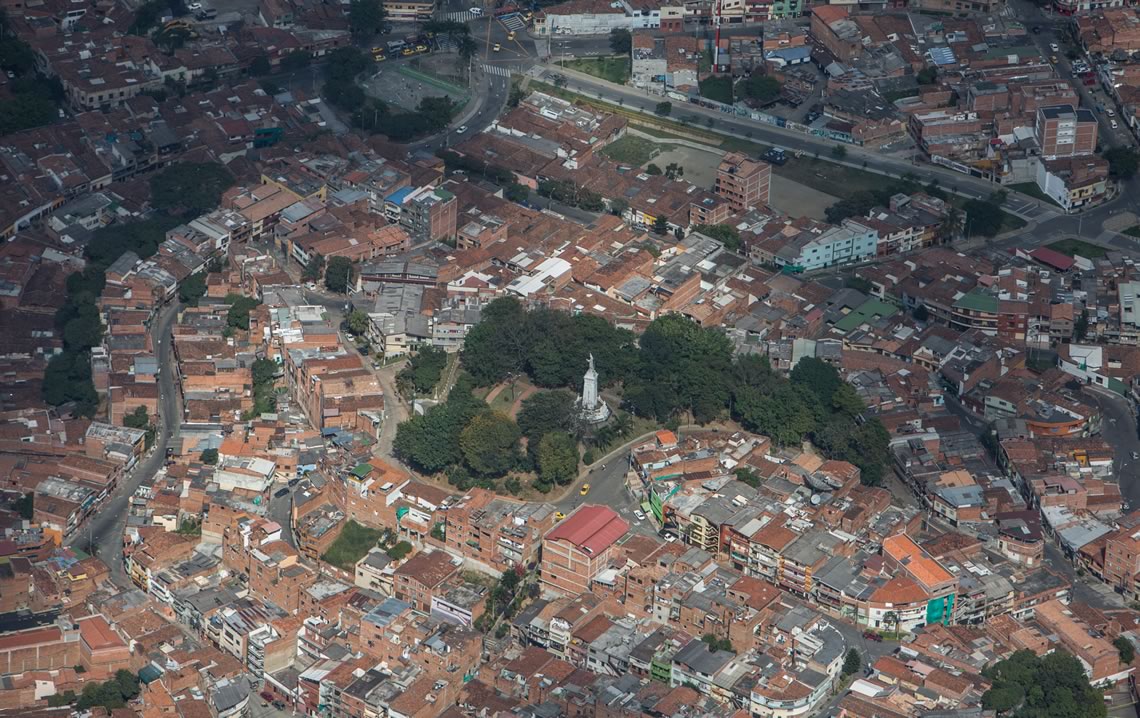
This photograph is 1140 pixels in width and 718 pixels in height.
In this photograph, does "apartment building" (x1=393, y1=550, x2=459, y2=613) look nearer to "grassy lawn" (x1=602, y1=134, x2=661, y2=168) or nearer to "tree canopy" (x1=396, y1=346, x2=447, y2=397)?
"tree canopy" (x1=396, y1=346, x2=447, y2=397)

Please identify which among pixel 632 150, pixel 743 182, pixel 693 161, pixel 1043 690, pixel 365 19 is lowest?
pixel 1043 690

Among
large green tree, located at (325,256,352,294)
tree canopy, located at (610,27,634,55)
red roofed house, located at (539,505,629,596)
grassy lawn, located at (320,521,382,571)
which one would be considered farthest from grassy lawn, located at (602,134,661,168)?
red roofed house, located at (539,505,629,596)

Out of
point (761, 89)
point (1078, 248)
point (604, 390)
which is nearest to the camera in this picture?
point (604, 390)

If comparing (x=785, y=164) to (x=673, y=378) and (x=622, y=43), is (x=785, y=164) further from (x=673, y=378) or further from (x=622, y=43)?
(x=673, y=378)

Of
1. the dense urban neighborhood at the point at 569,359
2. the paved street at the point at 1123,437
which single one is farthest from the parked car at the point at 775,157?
the paved street at the point at 1123,437

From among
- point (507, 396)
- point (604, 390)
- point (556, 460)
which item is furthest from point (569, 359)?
point (556, 460)
